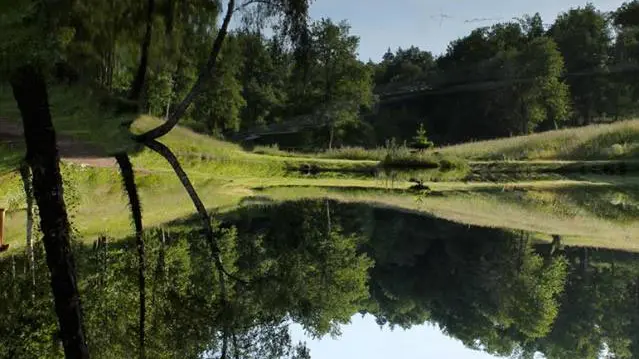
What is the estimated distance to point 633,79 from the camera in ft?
198

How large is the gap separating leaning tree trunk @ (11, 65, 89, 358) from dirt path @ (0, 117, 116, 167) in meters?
6.93

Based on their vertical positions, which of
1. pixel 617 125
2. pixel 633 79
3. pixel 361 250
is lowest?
pixel 361 250

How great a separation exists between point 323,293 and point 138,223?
5.10m

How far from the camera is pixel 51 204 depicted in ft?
29.7

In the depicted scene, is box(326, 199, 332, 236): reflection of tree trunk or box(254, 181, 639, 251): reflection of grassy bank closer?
box(254, 181, 639, 251): reflection of grassy bank

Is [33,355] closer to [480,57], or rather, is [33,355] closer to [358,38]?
[358,38]

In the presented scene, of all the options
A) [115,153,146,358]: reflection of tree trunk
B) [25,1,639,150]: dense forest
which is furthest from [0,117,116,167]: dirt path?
[25,1,639,150]: dense forest

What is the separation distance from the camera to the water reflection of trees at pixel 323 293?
5984 mm

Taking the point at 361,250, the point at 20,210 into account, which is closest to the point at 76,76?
the point at 20,210

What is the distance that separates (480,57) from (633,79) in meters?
18.0

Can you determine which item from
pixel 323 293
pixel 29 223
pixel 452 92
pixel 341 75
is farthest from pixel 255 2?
pixel 452 92

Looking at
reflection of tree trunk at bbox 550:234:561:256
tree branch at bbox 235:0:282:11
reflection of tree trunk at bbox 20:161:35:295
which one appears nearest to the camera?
reflection of tree trunk at bbox 20:161:35:295

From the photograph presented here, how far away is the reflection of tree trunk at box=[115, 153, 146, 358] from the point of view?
6.32 metres

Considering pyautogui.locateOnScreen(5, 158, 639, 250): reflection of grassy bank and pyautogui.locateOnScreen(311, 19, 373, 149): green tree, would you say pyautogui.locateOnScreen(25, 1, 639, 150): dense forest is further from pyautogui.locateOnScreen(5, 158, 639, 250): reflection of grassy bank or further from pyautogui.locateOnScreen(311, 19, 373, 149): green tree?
pyautogui.locateOnScreen(5, 158, 639, 250): reflection of grassy bank
